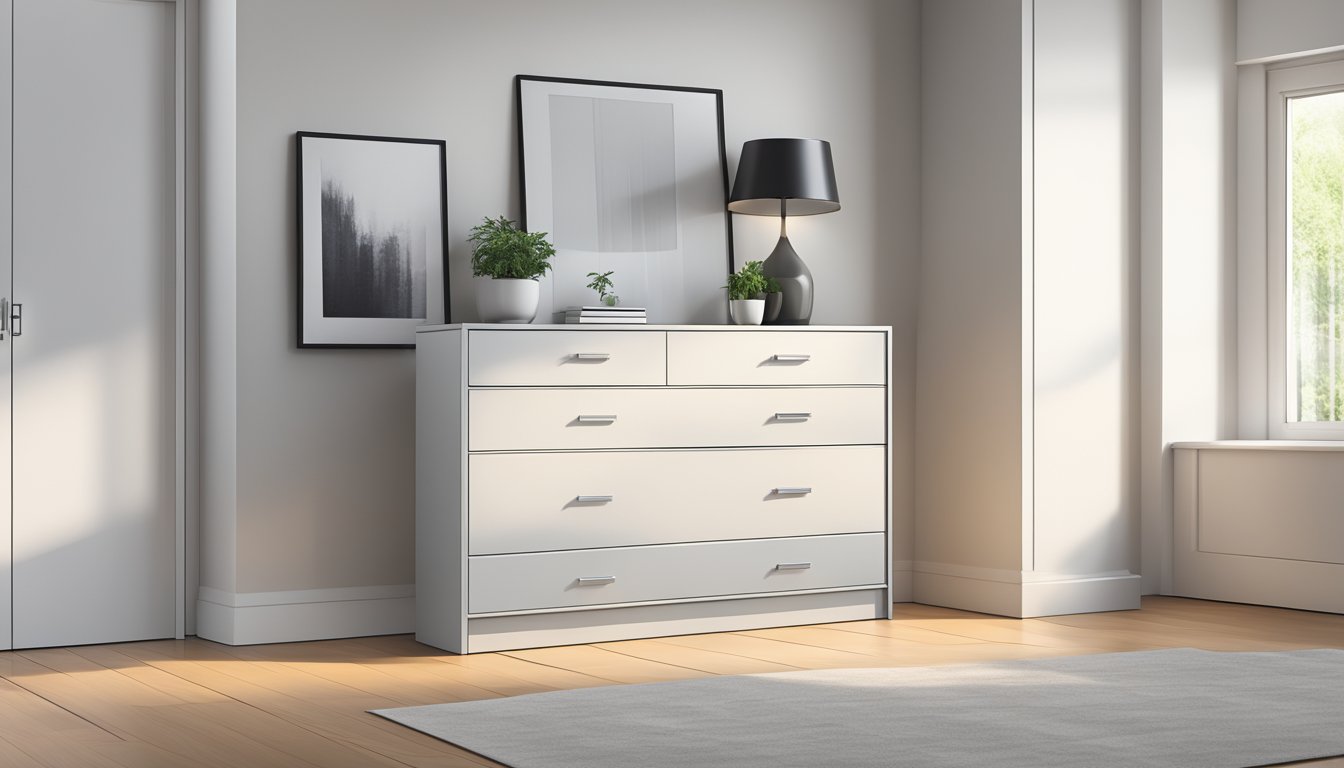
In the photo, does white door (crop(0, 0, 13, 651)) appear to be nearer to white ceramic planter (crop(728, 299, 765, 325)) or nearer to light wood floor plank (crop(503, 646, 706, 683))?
light wood floor plank (crop(503, 646, 706, 683))

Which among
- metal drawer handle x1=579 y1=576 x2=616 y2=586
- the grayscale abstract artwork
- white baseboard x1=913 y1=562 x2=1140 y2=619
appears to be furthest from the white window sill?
metal drawer handle x1=579 y1=576 x2=616 y2=586

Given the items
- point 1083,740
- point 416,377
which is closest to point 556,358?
point 416,377

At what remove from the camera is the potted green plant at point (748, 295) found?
4922mm

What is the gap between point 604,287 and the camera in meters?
4.89

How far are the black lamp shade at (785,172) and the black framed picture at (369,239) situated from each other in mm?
1008

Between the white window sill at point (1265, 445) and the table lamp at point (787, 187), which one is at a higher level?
the table lamp at point (787, 187)

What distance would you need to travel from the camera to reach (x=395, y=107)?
4.68 m

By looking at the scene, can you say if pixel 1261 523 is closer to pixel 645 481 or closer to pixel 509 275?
pixel 645 481

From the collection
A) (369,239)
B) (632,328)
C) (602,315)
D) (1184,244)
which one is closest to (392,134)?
(369,239)

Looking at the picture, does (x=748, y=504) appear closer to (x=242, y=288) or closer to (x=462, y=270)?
(x=462, y=270)

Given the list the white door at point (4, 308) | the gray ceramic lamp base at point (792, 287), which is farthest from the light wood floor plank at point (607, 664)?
the white door at point (4, 308)

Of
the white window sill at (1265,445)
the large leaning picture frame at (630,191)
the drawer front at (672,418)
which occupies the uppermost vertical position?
the large leaning picture frame at (630,191)

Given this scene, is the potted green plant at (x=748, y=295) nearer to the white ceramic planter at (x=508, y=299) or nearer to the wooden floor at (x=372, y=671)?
the white ceramic planter at (x=508, y=299)

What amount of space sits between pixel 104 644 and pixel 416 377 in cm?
122
